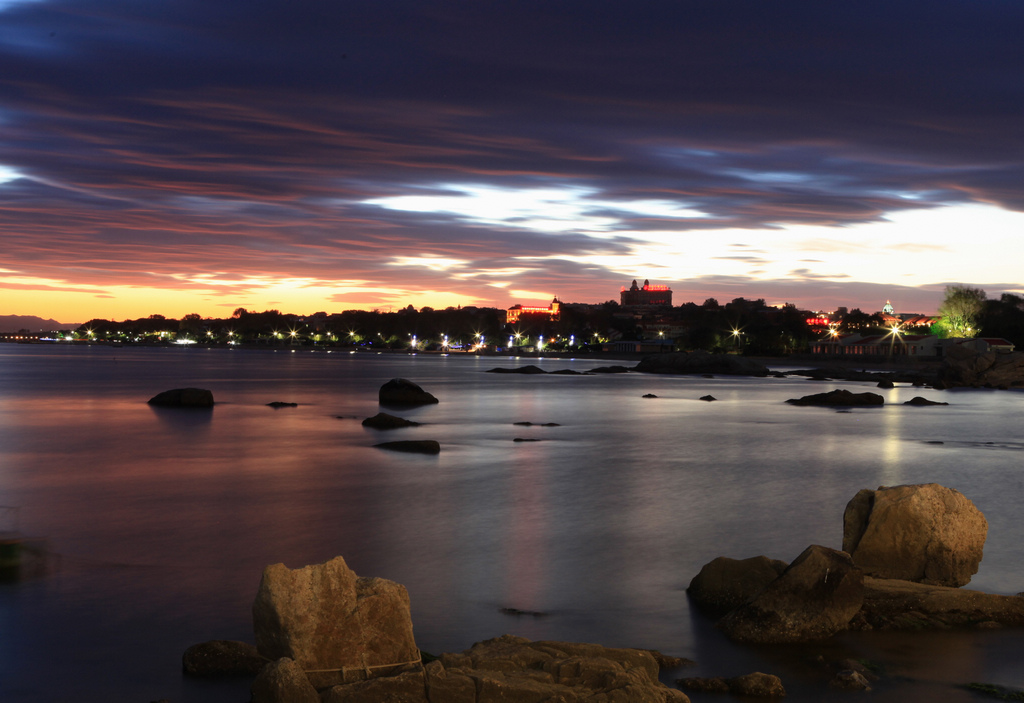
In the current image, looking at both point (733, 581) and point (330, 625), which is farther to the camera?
point (733, 581)

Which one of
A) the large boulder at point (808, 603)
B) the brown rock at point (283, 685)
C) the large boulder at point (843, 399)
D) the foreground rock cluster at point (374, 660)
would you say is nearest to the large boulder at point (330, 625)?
the foreground rock cluster at point (374, 660)

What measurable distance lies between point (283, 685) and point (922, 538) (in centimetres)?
769

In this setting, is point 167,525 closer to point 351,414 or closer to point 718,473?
point 718,473

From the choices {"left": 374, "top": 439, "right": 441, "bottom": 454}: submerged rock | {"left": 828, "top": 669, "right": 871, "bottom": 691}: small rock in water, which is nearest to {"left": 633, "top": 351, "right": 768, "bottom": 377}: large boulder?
{"left": 374, "top": 439, "right": 441, "bottom": 454}: submerged rock

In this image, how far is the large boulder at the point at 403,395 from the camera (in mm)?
49875

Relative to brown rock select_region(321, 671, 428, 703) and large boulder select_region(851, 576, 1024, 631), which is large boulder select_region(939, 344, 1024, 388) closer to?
large boulder select_region(851, 576, 1024, 631)

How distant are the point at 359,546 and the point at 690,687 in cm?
813

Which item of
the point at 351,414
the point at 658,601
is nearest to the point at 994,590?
the point at 658,601

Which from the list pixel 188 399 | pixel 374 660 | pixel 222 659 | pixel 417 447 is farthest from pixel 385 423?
pixel 374 660

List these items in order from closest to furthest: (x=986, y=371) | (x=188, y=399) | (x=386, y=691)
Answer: (x=386, y=691) → (x=188, y=399) → (x=986, y=371)

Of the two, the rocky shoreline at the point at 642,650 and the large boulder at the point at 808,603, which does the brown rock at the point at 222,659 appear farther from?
the large boulder at the point at 808,603

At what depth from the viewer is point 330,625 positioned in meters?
7.34

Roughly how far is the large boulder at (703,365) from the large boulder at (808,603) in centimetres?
10116

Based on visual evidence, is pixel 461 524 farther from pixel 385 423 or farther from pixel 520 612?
pixel 385 423
